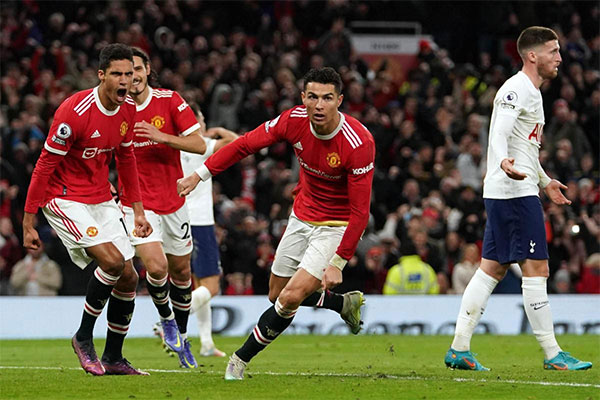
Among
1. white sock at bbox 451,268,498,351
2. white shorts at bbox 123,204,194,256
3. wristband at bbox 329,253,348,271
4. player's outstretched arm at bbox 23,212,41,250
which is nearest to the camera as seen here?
wristband at bbox 329,253,348,271

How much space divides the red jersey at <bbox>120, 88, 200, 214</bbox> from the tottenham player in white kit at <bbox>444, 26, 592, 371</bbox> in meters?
3.11

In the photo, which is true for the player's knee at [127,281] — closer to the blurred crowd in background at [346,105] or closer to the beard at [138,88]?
the beard at [138,88]

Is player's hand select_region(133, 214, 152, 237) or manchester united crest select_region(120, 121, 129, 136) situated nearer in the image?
manchester united crest select_region(120, 121, 129, 136)

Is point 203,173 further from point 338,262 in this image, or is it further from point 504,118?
point 504,118

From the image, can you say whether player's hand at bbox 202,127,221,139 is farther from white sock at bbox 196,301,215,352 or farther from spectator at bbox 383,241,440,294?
spectator at bbox 383,241,440,294

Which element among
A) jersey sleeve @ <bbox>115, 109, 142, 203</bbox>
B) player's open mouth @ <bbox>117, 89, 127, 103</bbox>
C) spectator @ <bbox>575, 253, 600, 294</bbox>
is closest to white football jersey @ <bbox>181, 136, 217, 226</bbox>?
jersey sleeve @ <bbox>115, 109, 142, 203</bbox>

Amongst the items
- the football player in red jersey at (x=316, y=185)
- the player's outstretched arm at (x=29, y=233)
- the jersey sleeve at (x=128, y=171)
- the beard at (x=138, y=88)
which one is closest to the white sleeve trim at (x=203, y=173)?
the football player in red jersey at (x=316, y=185)

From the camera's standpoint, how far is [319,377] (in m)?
9.59

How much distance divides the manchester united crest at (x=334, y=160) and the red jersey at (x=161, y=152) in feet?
7.58

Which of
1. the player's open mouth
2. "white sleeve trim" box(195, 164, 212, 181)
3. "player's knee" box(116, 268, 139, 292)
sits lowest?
"player's knee" box(116, 268, 139, 292)

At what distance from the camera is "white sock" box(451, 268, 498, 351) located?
32.9ft

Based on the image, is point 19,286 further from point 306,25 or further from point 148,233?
point 306,25

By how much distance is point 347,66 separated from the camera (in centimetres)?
2420

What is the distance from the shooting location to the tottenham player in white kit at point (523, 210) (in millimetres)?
9844
